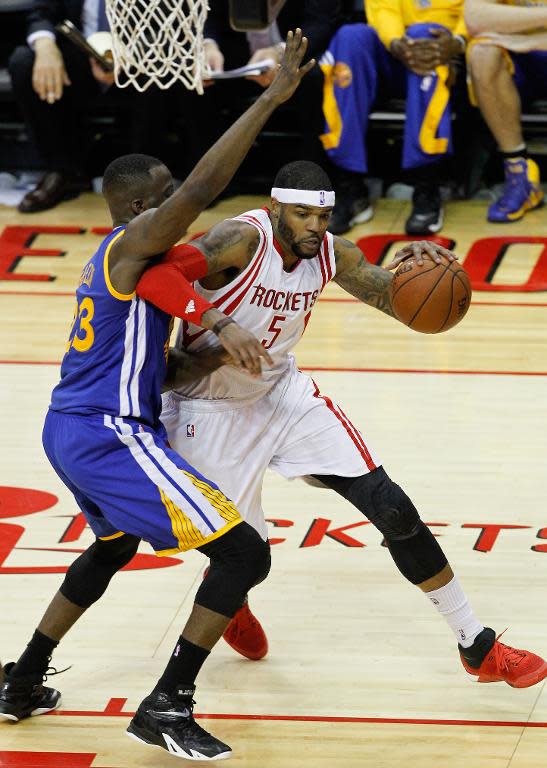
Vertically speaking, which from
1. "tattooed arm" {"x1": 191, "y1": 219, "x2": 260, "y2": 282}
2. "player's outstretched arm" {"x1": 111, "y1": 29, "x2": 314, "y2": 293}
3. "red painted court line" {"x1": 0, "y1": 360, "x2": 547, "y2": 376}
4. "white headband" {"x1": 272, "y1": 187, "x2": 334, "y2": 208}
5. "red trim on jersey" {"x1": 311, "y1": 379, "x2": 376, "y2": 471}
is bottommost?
Result: "red painted court line" {"x1": 0, "y1": 360, "x2": 547, "y2": 376}

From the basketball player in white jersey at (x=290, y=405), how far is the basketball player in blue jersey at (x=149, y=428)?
294 millimetres

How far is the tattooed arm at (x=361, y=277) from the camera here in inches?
185

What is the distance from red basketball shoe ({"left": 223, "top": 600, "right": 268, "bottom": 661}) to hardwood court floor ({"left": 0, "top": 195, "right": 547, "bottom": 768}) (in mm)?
51

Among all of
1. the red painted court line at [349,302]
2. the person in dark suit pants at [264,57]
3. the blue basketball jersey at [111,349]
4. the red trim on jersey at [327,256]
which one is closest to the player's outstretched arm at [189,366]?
the blue basketball jersey at [111,349]

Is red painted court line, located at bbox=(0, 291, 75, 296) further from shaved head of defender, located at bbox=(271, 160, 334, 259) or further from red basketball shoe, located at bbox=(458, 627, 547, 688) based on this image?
red basketball shoe, located at bbox=(458, 627, 547, 688)

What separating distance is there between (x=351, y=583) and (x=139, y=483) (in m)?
1.49

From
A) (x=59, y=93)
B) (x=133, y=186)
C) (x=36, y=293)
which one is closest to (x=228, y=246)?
(x=133, y=186)

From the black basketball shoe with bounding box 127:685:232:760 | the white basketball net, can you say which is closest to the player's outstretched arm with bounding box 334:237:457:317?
the black basketball shoe with bounding box 127:685:232:760

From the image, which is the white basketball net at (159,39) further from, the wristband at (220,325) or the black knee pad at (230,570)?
the black knee pad at (230,570)

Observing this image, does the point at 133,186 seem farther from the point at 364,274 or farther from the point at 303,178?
the point at 364,274

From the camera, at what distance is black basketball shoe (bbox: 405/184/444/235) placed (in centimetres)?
911

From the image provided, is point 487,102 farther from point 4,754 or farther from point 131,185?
point 4,754

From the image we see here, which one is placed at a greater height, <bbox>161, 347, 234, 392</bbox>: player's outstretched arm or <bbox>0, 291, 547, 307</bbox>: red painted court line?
<bbox>161, 347, 234, 392</bbox>: player's outstretched arm

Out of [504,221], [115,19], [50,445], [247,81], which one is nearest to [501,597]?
[50,445]
